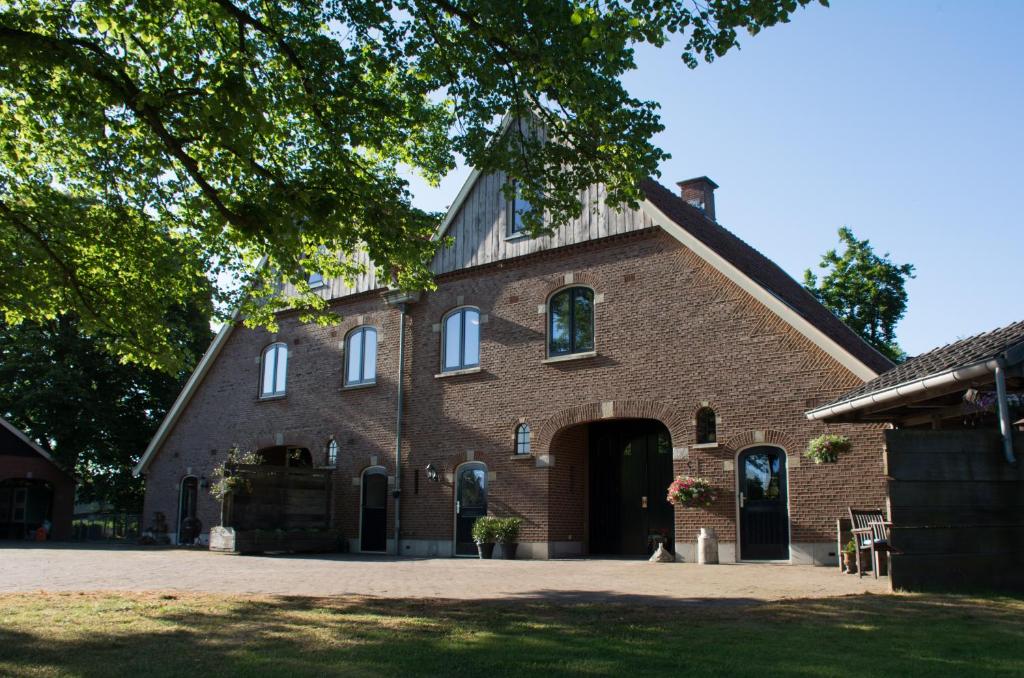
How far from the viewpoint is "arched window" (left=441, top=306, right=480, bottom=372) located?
2162 cm

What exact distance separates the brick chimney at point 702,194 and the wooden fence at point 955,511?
59.5ft

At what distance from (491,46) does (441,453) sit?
1227 centimetres

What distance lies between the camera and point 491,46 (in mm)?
11047

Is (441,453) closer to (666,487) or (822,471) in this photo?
(666,487)

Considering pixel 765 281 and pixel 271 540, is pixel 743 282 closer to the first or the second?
pixel 765 281

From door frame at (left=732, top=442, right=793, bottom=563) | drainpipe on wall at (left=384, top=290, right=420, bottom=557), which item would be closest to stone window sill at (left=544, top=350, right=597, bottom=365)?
door frame at (left=732, top=442, right=793, bottom=563)

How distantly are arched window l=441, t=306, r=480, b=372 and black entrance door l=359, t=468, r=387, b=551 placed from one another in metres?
3.46

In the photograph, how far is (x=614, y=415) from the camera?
1889 cm

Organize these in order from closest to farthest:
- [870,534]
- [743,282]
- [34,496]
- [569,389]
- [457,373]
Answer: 1. [870,534]
2. [743,282]
3. [569,389]
4. [457,373]
5. [34,496]

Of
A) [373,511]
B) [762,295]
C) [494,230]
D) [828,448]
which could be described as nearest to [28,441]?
[373,511]

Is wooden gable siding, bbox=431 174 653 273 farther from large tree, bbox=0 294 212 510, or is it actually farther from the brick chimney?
large tree, bbox=0 294 212 510

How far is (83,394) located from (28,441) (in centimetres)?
249

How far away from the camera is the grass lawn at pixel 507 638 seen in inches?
236

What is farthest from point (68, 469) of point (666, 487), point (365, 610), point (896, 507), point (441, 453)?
point (896, 507)
